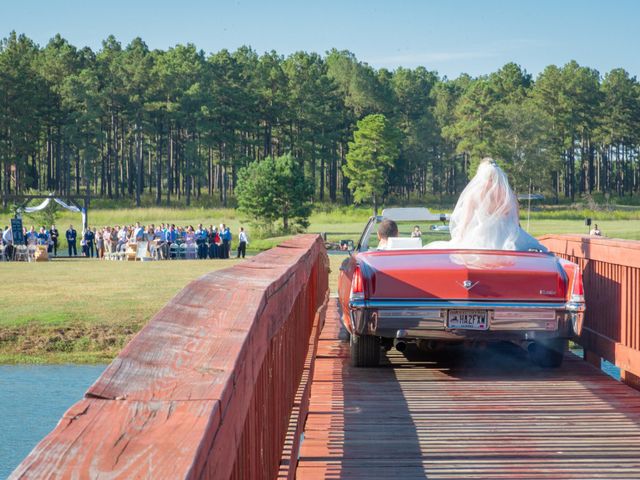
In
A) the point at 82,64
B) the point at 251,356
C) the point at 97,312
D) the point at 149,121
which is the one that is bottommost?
the point at 97,312

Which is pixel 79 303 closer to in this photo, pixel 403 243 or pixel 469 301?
pixel 403 243

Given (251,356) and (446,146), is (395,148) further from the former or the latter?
(251,356)

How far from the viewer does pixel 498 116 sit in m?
128

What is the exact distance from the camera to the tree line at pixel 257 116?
113 meters

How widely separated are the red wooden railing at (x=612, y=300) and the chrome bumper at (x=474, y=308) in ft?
1.53

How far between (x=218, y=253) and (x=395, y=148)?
76199 mm

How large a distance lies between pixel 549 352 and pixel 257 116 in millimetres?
114959

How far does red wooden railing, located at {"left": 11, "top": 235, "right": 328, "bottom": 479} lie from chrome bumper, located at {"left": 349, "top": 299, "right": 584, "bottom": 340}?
4093 millimetres

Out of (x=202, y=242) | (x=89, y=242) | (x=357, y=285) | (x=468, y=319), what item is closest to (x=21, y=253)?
(x=89, y=242)

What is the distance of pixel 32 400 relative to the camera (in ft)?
74.5

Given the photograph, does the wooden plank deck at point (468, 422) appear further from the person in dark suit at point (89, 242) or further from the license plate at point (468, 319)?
the person in dark suit at point (89, 242)

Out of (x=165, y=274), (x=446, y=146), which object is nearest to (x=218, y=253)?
(x=165, y=274)

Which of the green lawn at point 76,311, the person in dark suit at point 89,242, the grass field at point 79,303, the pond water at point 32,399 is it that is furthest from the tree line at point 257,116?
the pond water at point 32,399

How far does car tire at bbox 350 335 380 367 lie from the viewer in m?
9.20
